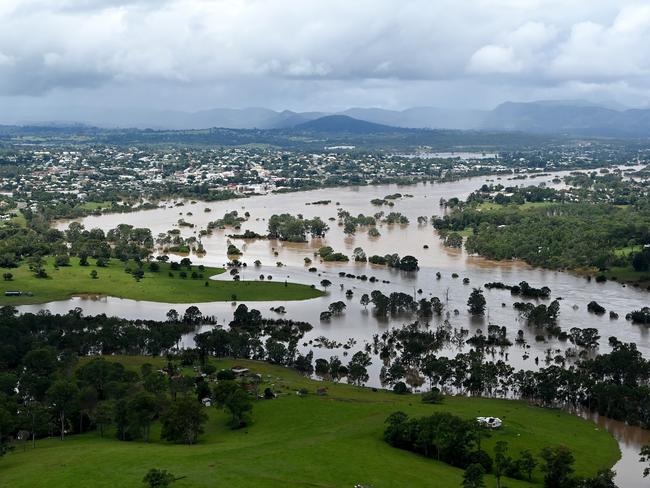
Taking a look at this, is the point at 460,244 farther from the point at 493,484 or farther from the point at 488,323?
the point at 493,484

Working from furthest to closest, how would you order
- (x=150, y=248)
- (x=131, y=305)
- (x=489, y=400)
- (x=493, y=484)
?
1. (x=150, y=248)
2. (x=131, y=305)
3. (x=489, y=400)
4. (x=493, y=484)

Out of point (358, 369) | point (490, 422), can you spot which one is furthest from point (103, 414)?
point (490, 422)

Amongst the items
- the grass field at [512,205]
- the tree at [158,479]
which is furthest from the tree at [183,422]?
the grass field at [512,205]

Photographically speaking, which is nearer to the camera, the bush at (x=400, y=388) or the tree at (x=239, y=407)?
the tree at (x=239, y=407)

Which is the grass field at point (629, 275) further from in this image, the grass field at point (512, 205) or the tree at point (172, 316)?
the tree at point (172, 316)

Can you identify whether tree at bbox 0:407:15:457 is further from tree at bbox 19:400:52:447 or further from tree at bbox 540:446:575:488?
tree at bbox 540:446:575:488

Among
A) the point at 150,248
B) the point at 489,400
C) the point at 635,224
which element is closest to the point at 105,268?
the point at 150,248

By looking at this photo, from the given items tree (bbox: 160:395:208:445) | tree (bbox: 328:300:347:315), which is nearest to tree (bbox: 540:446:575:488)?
tree (bbox: 160:395:208:445)
